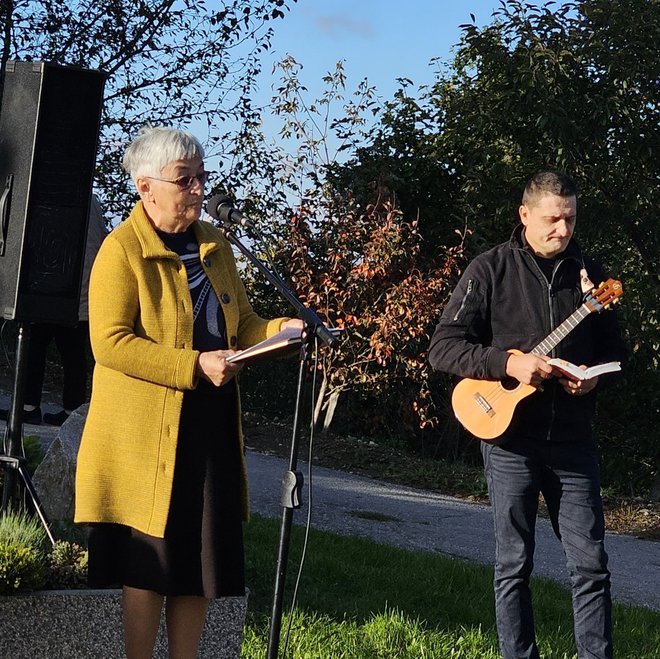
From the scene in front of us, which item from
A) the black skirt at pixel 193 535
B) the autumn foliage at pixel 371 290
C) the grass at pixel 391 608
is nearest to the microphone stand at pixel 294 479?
the black skirt at pixel 193 535

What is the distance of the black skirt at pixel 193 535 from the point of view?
3.60 m

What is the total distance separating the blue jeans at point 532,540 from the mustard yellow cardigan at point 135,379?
157 cm

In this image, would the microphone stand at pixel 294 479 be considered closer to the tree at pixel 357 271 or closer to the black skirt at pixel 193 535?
the black skirt at pixel 193 535

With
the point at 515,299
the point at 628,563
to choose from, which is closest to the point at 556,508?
the point at 515,299

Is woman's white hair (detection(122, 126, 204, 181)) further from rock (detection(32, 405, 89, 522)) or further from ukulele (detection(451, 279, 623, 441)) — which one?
rock (detection(32, 405, 89, 522))

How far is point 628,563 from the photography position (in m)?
8.86

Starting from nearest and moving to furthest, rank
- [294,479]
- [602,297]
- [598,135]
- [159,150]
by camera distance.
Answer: [294,479] → [159,150] → [602,297] → [598,135]

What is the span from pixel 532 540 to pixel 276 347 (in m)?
1.79

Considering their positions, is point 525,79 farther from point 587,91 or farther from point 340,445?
point 340,445

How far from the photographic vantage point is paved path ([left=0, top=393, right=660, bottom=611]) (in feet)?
26.8

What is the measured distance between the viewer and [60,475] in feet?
21.2

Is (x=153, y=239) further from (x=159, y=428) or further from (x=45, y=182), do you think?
(x=45, y=182)

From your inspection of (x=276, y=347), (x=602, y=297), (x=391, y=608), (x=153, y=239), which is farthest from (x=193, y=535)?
(x=391, y=608)

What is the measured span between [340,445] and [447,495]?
208cm
